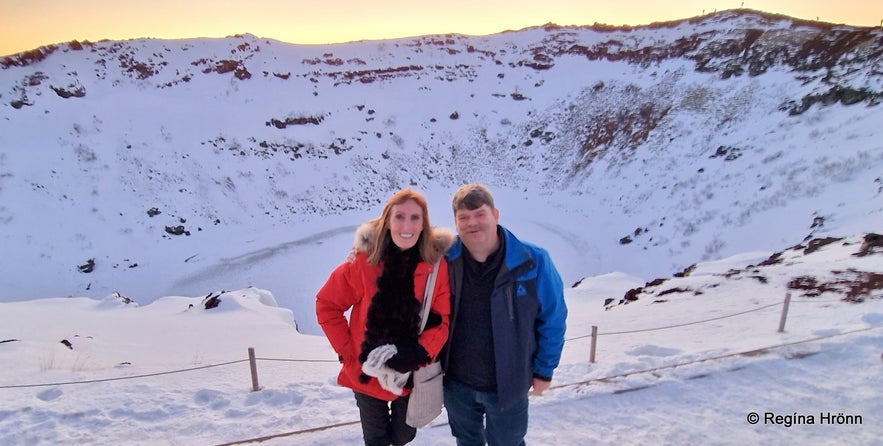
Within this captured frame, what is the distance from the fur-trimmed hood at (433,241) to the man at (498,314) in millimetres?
53

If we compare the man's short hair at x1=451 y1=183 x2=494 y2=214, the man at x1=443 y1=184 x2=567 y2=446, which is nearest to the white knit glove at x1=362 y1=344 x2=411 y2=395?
the man at x1=443 y1=184 x2=567 y2=446

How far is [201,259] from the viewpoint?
1903cm

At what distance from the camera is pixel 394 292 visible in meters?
2.65

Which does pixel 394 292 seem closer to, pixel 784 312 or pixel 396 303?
pixel 396 303

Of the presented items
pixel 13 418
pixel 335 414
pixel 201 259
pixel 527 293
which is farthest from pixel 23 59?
pixel 527 293

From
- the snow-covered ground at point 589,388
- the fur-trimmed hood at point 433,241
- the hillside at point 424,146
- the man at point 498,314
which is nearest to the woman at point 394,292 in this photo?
the fur-trimmed hood at point 433,241

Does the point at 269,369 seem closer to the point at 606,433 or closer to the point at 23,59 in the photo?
the point at 606,433

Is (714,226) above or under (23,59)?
under

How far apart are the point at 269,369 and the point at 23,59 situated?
34001mm

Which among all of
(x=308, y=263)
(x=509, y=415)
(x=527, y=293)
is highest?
(x=527, y=293)

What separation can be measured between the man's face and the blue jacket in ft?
0.41

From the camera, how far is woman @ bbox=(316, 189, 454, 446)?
2629mm

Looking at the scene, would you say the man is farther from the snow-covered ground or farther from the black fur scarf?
the snow-covered ground

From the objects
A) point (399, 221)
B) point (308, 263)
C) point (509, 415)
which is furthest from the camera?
point (308, 263)
